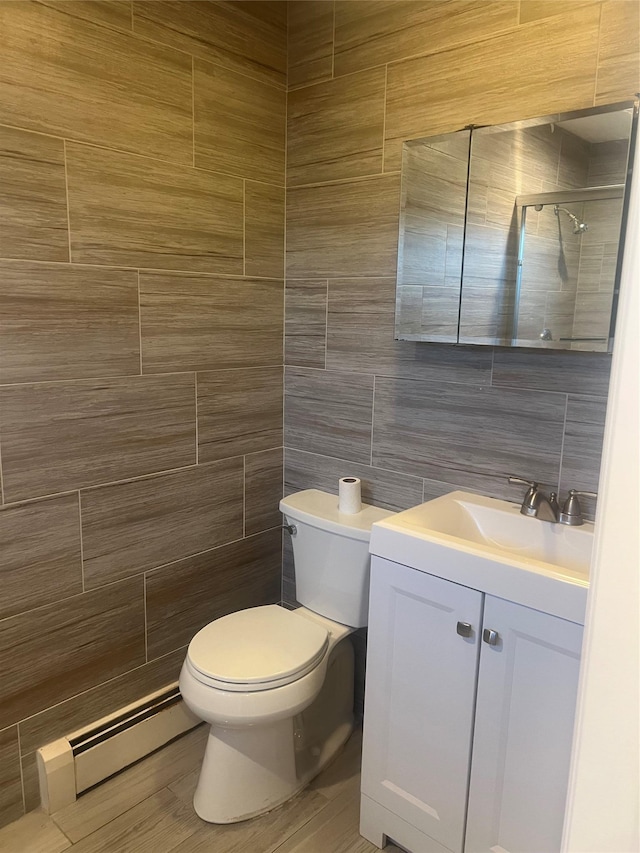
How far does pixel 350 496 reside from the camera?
6.88 ft

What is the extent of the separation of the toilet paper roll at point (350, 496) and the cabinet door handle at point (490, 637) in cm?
73

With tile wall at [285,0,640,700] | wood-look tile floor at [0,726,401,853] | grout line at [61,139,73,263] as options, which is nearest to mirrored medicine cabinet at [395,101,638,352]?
tile wall at [285,0,640,700]

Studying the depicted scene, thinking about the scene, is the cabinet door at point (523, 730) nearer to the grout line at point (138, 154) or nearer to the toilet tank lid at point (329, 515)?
the toilet tank lid at point (329, 515)

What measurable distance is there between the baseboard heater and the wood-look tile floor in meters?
0.04

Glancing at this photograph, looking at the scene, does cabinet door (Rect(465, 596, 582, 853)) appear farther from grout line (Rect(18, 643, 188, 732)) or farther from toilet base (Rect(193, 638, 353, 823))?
grout line (Rect(18, 643, 188, 732))

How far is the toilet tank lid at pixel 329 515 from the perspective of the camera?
6.48ft

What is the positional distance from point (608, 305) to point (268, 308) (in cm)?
121

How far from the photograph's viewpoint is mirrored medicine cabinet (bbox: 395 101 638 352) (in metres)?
1.51

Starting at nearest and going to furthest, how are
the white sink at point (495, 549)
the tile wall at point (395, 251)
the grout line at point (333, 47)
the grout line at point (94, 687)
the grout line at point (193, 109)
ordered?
1. the white sink at point (495, 549)
2. the tile wall at point (395, 251)
3. the grout line at point (94, 687)
4. the grout line at point (193, 109)
5. the grout line at point (333, 47)

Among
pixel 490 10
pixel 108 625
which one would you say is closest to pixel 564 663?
pixel 108 625

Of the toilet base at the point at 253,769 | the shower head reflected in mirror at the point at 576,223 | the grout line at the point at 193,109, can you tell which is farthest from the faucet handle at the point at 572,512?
the grout line at the point at 193,109

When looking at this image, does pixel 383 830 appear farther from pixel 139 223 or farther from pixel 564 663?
pixel 139 223

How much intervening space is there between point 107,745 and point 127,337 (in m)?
1.27

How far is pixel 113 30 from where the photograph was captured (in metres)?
1.75
